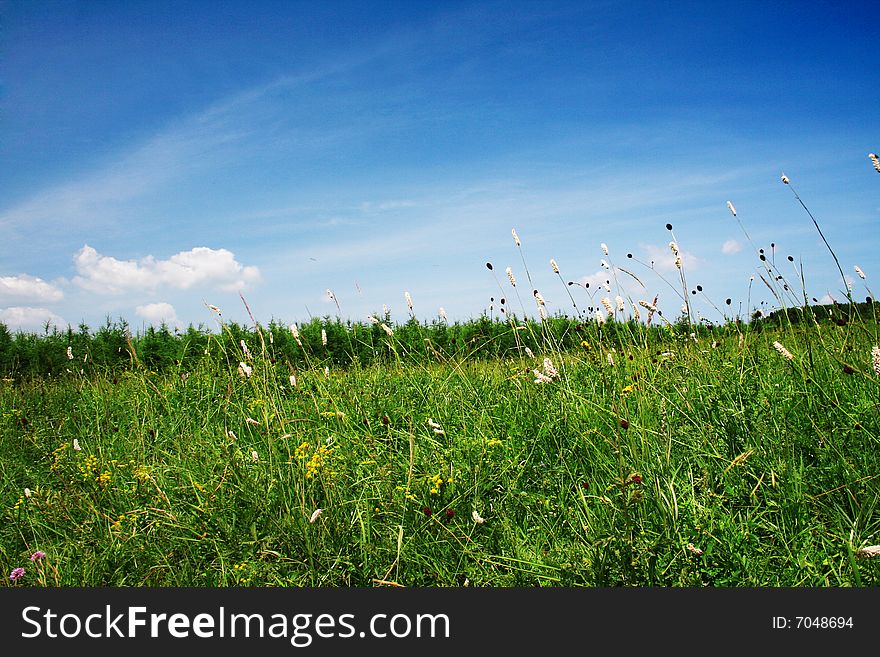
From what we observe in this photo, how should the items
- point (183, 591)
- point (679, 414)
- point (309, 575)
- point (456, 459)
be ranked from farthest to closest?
1. point (679, 414)
2. point (456, 459)
3. point (309, 575)
4. point (183, 591)

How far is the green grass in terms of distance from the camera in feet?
7.47

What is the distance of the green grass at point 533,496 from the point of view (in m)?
2.28

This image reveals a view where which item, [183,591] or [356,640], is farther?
[183,591]

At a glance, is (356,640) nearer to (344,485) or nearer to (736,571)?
(344,485)

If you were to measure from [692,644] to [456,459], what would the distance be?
1539 millimetres

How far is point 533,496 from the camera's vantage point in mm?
2812

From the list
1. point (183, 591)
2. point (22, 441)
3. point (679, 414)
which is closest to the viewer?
point (183, 591)

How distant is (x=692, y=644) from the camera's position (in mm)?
1816

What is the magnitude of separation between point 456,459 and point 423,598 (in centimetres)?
115

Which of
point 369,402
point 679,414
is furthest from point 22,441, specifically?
point 679,414

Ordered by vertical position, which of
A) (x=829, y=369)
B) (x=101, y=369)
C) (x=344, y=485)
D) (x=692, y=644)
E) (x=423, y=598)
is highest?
(x=101, y=369)

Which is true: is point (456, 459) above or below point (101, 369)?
below

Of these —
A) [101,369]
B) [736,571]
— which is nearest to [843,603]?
[736,571]

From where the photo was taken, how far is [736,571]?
213 cm
